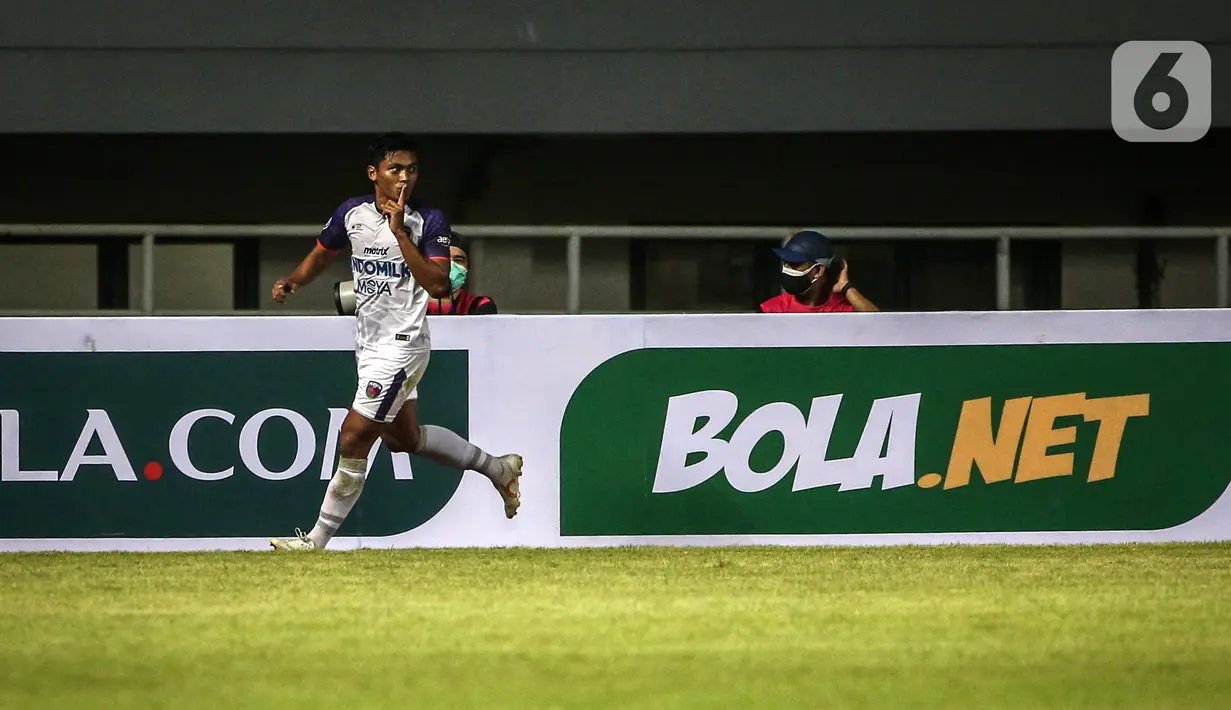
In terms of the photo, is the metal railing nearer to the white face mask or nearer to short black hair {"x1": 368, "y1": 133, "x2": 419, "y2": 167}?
the white face mask

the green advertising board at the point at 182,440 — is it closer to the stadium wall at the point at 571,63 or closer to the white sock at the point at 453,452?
the white sock at the point at 453,452

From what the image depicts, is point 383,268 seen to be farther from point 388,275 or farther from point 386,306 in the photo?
point 386,306

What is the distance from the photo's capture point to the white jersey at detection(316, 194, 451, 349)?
893cm

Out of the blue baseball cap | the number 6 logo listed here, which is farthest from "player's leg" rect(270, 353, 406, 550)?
the number 6 logo

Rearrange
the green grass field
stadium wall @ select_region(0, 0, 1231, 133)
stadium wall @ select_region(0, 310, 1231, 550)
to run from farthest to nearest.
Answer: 1. stadium wall @ select_region(0, 0, 1231, 133)
2. stadium wall @ select_region(0, 310, 1231, 550)
3. the green grass field

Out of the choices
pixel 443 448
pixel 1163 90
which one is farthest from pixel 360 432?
pixel 1163 90

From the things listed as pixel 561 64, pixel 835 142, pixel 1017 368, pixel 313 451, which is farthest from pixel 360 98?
pixel 1017 368

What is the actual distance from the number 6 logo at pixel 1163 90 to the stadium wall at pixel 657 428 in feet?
16.1

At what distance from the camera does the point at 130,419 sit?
31.5 feet

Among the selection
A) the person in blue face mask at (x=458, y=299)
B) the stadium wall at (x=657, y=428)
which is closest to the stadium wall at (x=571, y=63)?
→ the person in blue face mask at (x=458, y=299)

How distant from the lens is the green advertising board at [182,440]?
31.4ft

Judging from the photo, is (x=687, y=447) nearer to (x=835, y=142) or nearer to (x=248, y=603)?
(x=248, y=603)

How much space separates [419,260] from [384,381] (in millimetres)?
662

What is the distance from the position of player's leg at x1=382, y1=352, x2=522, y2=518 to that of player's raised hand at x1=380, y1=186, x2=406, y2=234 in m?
0.68
